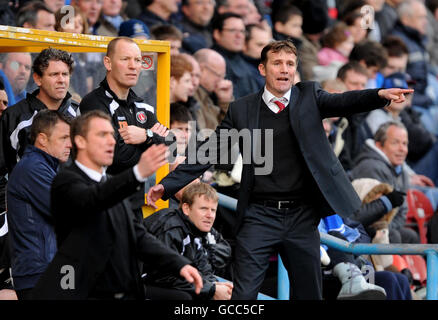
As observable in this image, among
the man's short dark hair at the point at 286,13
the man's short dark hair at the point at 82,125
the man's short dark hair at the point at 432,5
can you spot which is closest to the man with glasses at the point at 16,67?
the man's short dark hair at the point at 82,125

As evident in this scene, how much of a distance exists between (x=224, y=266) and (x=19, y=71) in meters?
2.21

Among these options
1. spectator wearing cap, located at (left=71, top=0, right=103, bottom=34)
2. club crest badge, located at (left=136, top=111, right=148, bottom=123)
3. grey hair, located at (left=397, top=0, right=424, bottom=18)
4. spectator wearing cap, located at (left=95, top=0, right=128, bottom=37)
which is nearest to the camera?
club crest badge, located at (left=136, top=111, right=148, bottom=123)

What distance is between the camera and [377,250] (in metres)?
7.47

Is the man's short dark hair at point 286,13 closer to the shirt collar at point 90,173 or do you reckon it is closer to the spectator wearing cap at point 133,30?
the spectator wearing cap at point 133,30

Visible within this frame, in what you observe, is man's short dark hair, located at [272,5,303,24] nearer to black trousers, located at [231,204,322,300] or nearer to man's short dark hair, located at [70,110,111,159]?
black trousers, located at [231,204,322,300]

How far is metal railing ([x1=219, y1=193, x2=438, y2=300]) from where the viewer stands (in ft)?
23.2

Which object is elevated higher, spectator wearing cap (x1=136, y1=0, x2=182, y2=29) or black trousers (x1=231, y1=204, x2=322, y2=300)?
spectator wearing cap (x1=136, y1=0, x2=182, y2=29)

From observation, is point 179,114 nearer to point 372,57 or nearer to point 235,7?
point 235,7

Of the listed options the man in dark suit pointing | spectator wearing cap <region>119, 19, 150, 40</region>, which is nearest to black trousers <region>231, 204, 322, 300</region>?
the man in dark suit pointing

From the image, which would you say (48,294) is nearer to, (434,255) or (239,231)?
(239,231)

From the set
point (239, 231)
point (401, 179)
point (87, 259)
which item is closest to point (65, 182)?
point (87, 259)

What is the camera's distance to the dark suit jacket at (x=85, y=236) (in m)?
4.79

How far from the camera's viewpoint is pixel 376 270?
8.66 meters

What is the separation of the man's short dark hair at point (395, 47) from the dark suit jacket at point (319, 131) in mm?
7168
